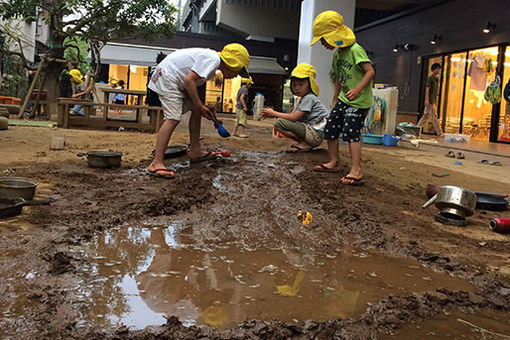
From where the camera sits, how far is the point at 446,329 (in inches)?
69.9

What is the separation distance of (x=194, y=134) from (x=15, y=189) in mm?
2149

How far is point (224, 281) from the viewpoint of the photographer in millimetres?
2111

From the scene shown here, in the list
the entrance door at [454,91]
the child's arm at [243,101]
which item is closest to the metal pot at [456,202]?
the child's arm at [243,101]

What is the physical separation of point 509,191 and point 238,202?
302cm

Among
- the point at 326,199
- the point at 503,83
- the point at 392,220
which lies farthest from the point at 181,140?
the point at 503,83

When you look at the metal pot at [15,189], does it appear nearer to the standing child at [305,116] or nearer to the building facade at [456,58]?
the standing child at [305,116]

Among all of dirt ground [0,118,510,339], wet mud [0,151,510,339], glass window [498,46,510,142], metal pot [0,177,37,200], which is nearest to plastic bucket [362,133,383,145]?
dirt ground [0,118,510,339]

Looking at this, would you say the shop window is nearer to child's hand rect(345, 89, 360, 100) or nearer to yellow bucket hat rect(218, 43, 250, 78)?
yellow bucket hat rect(218, 43, 250, 78)

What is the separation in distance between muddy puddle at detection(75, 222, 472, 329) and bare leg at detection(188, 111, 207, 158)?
7.33ft

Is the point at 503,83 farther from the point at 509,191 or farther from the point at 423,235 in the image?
the point at 423,235

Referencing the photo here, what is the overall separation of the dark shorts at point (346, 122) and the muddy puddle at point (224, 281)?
182 cm

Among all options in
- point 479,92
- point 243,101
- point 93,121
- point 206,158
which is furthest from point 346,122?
point 479,92

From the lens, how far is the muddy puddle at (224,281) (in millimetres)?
1787

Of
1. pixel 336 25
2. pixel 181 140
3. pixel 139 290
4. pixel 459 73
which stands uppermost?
pixel 459 73
